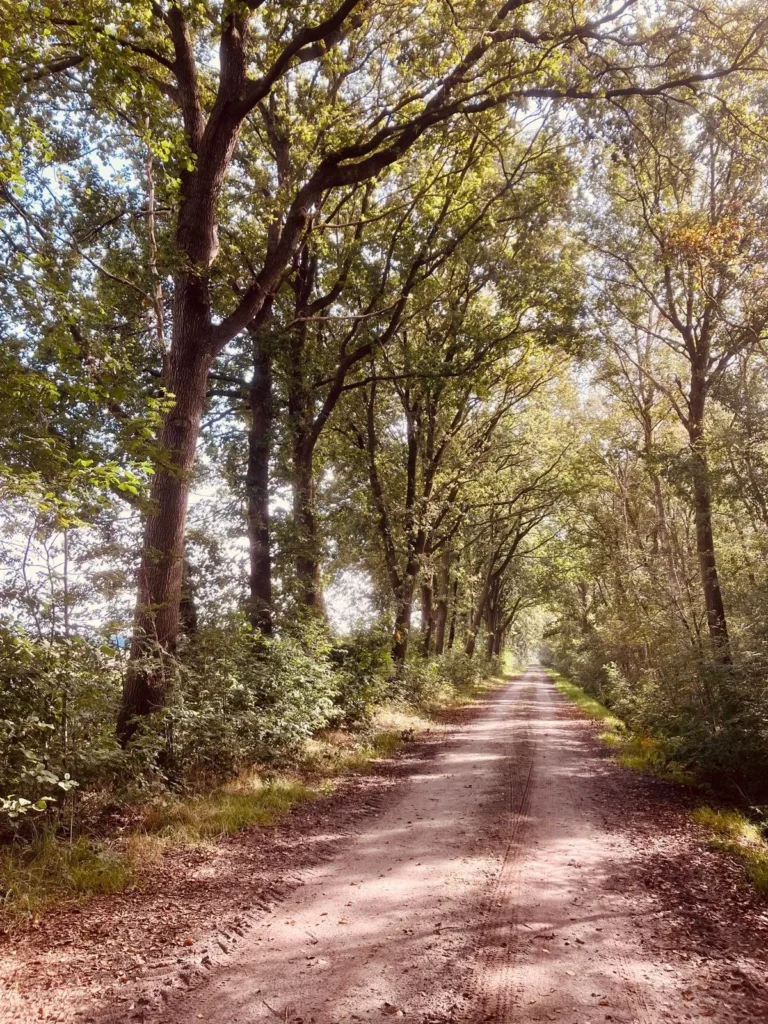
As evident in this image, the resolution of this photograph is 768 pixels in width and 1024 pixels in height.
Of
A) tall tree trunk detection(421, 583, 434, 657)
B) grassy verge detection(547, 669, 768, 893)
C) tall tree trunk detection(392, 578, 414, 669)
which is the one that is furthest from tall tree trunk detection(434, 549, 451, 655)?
grassy verge detection(547, 669, 768, 893)

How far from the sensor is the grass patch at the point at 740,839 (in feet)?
17.9

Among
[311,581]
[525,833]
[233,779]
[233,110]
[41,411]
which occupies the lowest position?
[525,833]

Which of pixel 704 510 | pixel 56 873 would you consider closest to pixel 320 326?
Answer: pixel 704 510

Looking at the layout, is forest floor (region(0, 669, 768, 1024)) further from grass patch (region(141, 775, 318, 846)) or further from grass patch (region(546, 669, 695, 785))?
grass patch (region(546, 669, 695, 785))

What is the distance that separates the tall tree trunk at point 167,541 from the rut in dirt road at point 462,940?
3030mm

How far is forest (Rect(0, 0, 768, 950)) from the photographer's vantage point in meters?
5.95

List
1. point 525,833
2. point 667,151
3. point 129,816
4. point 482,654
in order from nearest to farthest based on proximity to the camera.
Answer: point 129,816 < point 525,833 < point 667,151 < point 482,654

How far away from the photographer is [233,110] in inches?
300

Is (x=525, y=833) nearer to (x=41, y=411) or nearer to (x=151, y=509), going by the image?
(x=151, y=509)

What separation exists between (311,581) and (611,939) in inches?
403

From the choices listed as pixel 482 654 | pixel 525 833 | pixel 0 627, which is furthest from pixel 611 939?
pixel 482 654

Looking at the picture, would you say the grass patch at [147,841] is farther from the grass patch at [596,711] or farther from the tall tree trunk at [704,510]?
the grass patch at [596,711]

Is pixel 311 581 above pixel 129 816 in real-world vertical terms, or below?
above

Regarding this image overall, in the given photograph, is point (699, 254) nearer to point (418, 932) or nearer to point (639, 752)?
point (639, 752)
